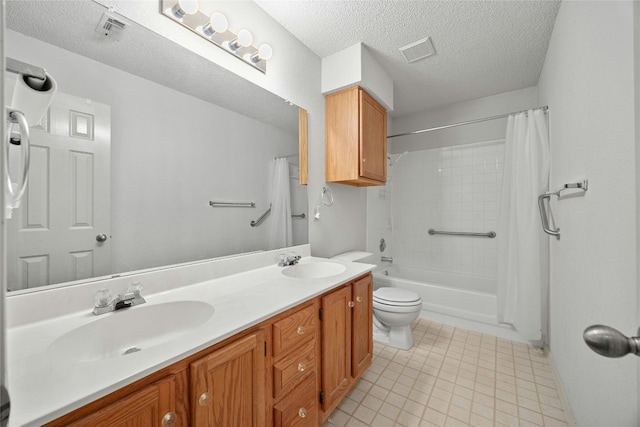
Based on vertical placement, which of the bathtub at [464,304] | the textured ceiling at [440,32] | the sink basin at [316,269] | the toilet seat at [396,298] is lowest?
the bathtub at [464,304]

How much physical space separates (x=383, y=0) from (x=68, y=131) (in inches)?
67.9

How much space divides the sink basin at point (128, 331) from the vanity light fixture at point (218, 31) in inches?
50.4

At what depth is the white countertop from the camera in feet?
1.57

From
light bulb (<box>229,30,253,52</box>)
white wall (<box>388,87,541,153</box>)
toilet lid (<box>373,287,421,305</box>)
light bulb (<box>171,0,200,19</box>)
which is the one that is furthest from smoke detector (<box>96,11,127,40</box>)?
white wall (<box>388,87,541,153</box>)

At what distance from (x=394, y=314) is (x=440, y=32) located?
2.10 meters

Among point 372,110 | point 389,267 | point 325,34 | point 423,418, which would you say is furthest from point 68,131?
point 389,267

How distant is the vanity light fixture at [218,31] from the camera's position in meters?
1.16

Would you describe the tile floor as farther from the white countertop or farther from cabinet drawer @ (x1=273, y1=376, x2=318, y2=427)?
the white countertop

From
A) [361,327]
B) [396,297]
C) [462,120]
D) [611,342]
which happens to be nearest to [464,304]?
[396,297]

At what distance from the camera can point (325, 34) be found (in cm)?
180

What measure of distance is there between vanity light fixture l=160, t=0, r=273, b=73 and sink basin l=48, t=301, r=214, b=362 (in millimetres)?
1280

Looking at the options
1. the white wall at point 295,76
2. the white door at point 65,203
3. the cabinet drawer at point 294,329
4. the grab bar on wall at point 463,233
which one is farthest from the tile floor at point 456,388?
the white door at point 65,203

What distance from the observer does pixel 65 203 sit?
0.86 m

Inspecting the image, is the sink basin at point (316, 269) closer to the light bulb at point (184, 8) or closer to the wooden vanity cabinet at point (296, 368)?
the wooden vanity cabinet at point (296, 368)
